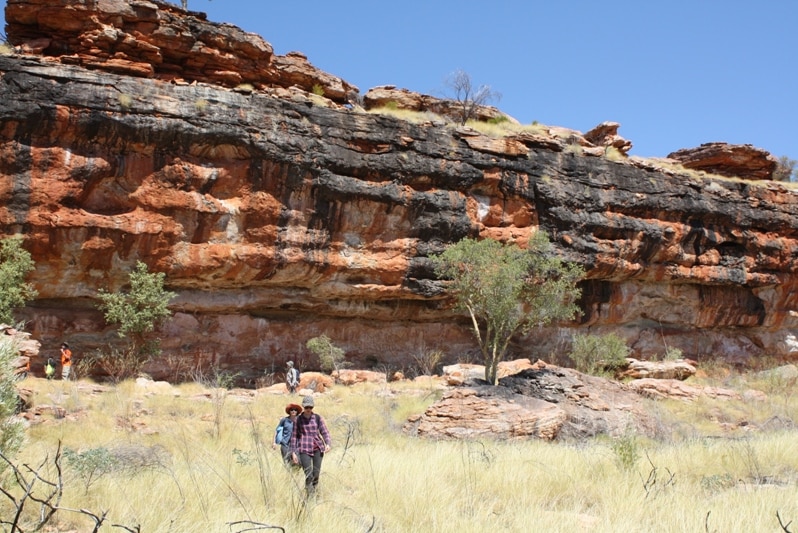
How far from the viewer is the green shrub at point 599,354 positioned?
21.8m

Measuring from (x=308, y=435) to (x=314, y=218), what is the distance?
12858mm

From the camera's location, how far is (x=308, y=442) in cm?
677

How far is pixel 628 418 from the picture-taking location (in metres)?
12.7

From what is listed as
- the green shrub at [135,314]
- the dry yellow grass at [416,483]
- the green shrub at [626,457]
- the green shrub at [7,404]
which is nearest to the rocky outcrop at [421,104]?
the green shrub at [135,314]

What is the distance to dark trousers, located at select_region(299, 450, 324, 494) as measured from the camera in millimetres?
6555

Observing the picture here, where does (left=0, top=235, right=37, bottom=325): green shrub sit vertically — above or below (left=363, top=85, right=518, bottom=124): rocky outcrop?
below

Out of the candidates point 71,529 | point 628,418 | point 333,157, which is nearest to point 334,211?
point 333,157

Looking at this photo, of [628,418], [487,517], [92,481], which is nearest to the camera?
[487,517]

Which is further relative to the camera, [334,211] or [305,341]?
[305,341]

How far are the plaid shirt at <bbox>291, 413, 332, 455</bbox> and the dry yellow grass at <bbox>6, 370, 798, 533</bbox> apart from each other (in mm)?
306

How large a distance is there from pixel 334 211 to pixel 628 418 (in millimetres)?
10647

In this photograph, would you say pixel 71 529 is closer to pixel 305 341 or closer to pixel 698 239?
pixel 305 341

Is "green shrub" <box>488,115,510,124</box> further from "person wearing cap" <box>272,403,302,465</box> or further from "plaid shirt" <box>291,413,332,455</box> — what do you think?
"plaid shirt" <box>291,413,332,455</box>

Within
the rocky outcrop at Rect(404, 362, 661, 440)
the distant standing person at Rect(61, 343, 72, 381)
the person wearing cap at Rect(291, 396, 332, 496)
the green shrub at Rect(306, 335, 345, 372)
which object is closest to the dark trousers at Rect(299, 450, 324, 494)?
the person wearing cap at Rect(291, 396, 332, 496)
